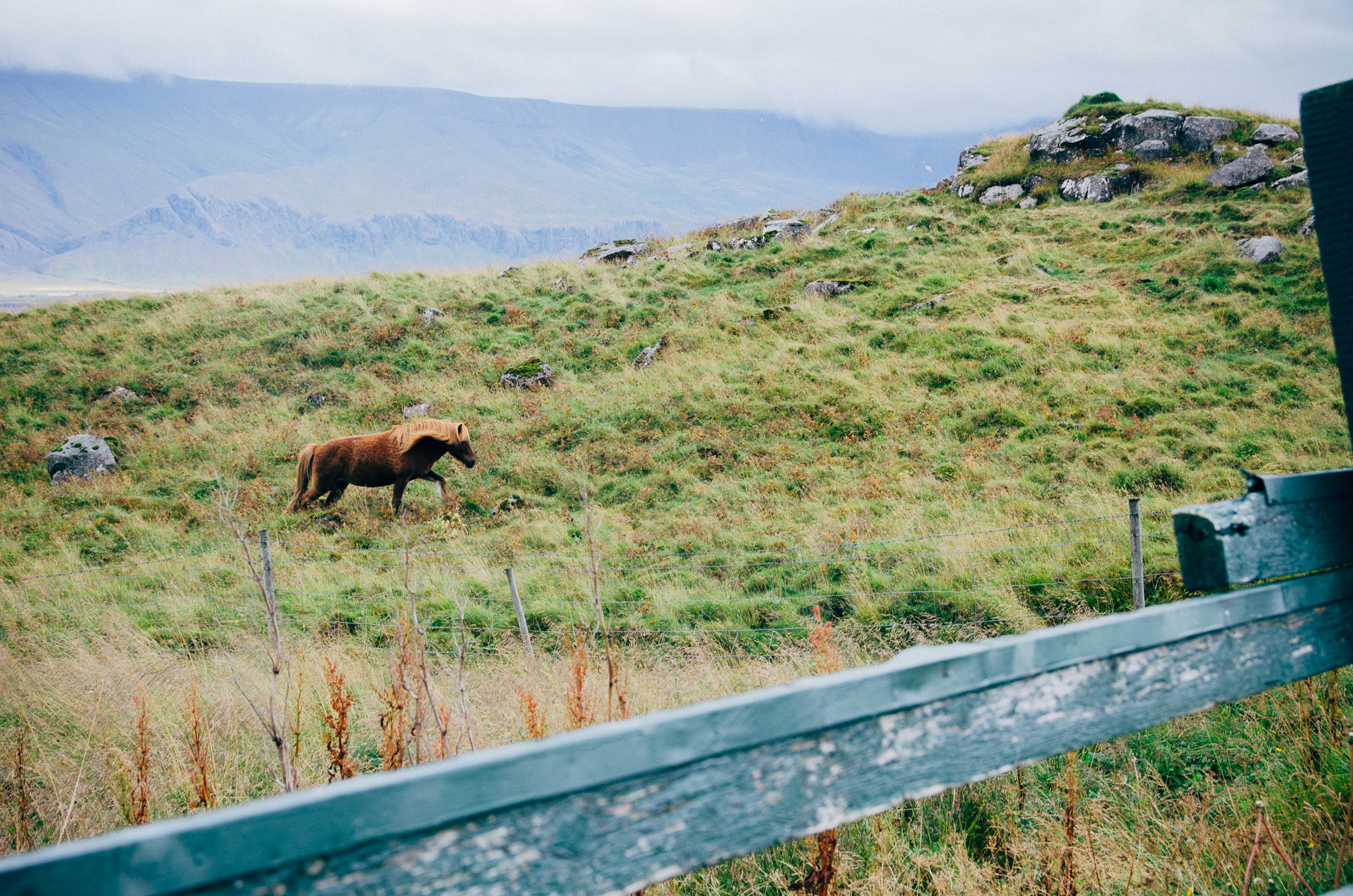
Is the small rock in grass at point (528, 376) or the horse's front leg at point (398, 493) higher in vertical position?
the small rock in grass at point (528, 376)

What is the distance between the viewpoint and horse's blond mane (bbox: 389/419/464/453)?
1097 cm

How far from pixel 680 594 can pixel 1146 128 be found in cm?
2311

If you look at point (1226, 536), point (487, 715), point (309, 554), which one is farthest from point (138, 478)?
point (1226, 536)

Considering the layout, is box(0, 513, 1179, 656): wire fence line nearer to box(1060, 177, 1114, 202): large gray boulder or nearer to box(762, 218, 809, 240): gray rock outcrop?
box(762, 218, 809, 240): gray rock outcrop

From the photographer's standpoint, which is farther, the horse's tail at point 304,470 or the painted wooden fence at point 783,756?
the horse's tail at point 304,470

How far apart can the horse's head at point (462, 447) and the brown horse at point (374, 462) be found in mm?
95

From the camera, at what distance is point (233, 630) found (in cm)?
689

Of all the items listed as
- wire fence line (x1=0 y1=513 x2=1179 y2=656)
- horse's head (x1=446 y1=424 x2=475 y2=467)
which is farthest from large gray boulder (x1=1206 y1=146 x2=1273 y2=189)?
horse's head (x1=446 y1=424 x2=475 y2=467)

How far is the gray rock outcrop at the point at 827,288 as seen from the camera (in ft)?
57.8

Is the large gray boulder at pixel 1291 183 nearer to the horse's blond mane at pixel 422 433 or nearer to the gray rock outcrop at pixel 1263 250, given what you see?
the gray rock outcrop at pixel 1263 250

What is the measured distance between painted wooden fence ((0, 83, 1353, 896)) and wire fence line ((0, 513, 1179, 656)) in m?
4.24

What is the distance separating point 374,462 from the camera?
36.1 feet

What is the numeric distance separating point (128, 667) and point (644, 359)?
1166 cm

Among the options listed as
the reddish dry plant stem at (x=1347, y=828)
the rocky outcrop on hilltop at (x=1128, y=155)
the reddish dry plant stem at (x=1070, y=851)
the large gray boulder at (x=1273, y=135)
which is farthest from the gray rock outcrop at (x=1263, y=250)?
the reddish dry plant stem at (x=1070, y=851)
